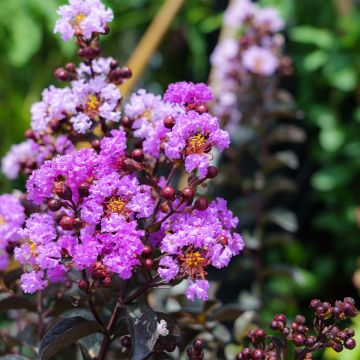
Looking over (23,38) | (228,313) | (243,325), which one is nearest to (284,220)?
(243,325)

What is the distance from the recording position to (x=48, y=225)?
0.87 meters

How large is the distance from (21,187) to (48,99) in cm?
198

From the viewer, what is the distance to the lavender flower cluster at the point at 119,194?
0.85 metres

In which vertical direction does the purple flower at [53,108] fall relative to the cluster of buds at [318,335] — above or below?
above

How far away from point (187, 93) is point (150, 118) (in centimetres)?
10

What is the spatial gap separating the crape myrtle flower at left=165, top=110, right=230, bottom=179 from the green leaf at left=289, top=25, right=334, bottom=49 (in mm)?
2019

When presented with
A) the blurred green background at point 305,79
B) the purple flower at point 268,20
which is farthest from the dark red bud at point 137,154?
the blurred green background at point 305,79

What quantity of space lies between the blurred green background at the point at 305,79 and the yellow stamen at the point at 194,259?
1.62 meters

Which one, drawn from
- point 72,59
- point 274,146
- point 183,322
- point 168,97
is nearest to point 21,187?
point 72,59

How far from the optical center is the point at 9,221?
106 centimetres

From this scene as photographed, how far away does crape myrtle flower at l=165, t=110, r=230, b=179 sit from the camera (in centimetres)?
86

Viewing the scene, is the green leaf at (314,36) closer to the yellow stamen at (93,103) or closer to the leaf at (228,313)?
the leaf at (228,313)

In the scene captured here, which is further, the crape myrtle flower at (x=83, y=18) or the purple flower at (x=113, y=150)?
the crape myrtle flower at (x=83, y=18)

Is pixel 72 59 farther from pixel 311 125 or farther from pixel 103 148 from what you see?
pixel 103 148
